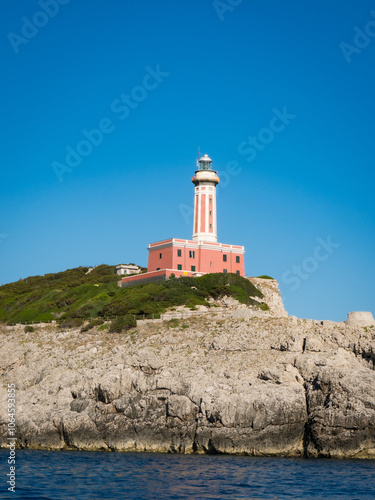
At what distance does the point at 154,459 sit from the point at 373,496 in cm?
1319

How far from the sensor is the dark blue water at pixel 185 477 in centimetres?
2780

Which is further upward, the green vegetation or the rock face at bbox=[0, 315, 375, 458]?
the green vegetation

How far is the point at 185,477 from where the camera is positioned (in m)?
31.1

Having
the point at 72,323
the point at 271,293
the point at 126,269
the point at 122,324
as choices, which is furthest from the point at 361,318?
the point at 126,269

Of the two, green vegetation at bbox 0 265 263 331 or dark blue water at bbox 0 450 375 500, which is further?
green vegetation at bbox 0 265 263 331

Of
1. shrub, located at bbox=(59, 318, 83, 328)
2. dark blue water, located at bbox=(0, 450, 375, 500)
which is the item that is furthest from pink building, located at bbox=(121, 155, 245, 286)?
dark blue water, located at bbox=(0, 450, 375, 500)

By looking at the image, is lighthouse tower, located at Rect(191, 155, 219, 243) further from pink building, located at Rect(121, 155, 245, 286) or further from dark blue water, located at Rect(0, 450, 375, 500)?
dark blue water, located at Rect(0, 450, 375, 500)

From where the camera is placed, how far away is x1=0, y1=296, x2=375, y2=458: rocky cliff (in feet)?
128

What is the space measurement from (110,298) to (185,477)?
34.3m

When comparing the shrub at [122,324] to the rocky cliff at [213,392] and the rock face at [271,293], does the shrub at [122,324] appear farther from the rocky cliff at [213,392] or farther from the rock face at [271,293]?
the rock face at [271,293]

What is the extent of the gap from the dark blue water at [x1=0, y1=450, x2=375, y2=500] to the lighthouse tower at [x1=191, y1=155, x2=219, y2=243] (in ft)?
116

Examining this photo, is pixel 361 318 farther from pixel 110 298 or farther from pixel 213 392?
pixel 110 298

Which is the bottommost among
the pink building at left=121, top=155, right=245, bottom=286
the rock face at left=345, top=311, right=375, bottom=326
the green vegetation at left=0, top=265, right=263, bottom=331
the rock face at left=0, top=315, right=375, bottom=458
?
the rock face at left=0, top=315, right=375, bottom=458

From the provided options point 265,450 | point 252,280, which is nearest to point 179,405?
point 265,450
